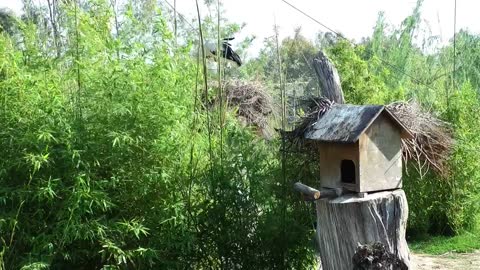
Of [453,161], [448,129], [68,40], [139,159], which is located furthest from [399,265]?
[453,161]

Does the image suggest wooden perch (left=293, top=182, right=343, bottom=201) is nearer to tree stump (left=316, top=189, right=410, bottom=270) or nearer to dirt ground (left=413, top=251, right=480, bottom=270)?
tree stump (left=316, top=189, right=410, bottom=270)

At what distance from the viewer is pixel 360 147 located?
12.2 ft

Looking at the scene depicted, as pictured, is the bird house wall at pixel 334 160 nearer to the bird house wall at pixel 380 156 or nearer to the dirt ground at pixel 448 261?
the bird house wall at pixel 380 156

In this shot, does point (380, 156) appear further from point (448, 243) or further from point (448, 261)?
point (448, 243)

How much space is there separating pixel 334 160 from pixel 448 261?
2867 mm

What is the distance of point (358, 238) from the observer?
12.1 feet

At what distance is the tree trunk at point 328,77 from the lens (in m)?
4.41

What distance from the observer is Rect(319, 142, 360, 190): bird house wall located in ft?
12.3

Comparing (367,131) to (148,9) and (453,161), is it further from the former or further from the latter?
(453,161)

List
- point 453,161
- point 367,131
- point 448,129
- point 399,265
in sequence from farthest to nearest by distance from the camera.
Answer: point 453,161
point 448,129
point 367,131
point 399,265

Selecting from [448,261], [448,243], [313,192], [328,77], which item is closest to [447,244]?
[448,243]

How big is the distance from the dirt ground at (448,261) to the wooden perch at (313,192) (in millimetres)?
2450

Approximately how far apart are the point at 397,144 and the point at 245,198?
Result: 1064mm

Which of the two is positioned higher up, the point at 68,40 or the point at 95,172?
the point at 68,40
